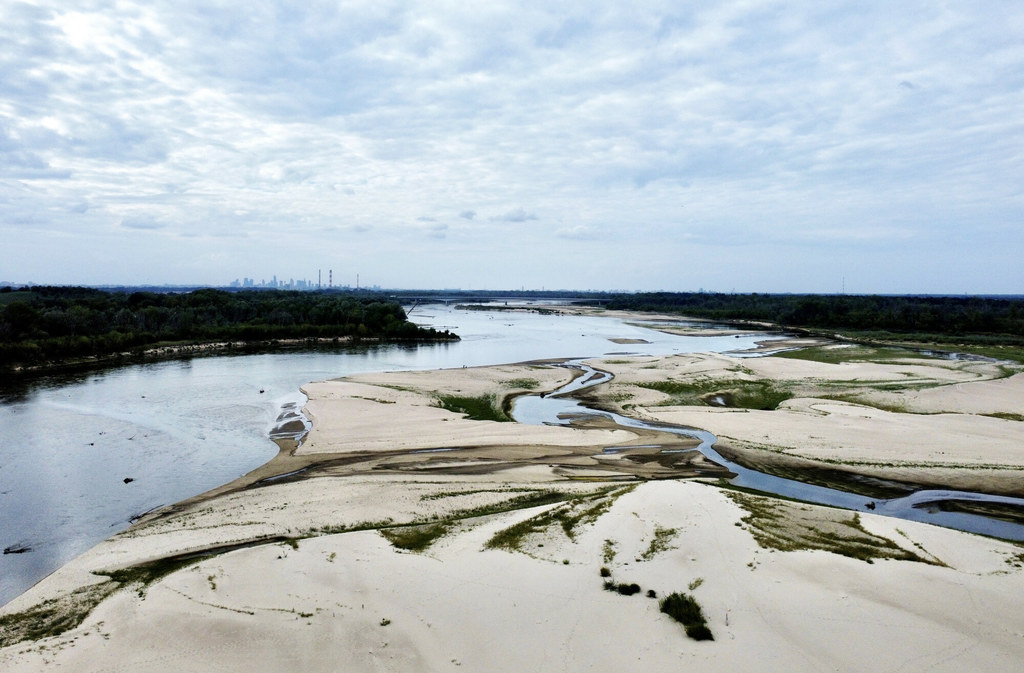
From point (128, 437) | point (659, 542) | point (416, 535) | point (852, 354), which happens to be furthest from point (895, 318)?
point (128, 437)

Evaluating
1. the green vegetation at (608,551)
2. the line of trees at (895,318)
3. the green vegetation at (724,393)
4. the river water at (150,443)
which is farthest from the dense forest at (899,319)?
the green vegetation at (608,551)

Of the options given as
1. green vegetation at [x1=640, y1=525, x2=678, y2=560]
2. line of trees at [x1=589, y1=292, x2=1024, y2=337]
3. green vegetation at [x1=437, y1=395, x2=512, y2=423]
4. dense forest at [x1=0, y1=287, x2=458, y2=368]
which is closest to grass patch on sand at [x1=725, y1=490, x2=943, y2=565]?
green vegetation at [x1=640, y1=525, x2=678, y2=560]

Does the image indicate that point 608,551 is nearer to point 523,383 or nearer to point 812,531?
point 812,531

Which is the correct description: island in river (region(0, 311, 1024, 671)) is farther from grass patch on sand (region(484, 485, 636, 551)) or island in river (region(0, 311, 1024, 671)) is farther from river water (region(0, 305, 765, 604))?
river water (region(0, 305, 765, 604))

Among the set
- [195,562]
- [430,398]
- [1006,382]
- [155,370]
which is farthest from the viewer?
[155,370]

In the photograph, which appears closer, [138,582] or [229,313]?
[138,582]

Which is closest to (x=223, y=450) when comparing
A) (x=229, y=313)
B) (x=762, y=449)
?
(x=762, y=449)

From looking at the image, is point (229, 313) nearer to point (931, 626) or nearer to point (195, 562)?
point (195, 562)
